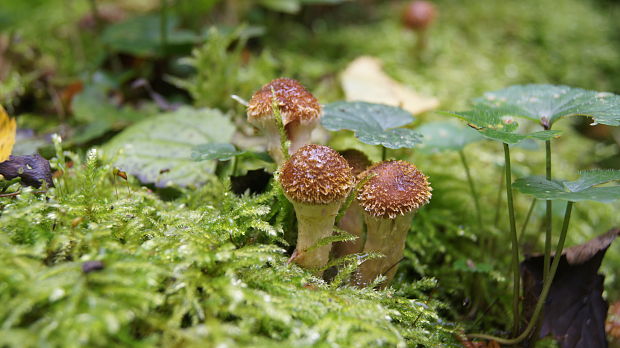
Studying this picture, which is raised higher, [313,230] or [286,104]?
[286,104]

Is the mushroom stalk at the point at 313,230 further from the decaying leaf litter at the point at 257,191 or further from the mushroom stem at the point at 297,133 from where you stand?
the mushroom stem at the point at 297,133

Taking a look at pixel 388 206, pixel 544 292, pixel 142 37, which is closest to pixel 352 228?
pixel 388 206

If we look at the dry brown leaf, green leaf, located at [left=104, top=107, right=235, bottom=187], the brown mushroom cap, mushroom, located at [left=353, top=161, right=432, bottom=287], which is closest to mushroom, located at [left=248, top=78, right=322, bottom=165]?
mushroom, located at [left=353, top=161, right=432, bottom=287]

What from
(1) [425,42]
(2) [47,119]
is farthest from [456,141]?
(2) [47,119]

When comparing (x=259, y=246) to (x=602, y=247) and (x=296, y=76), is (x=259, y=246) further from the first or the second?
(x=296, y=76)

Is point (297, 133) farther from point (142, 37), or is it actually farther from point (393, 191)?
point (142, 37)
